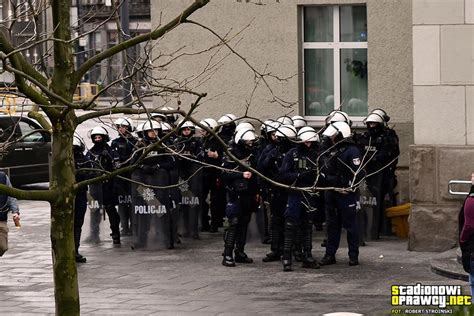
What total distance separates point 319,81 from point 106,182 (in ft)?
15.0

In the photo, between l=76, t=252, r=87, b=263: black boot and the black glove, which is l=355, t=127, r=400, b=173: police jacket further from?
l=76, t=252, r=87, b=263: black boot

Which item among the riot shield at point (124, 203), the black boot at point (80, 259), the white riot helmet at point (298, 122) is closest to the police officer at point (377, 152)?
the white riot helmet at point (298, 122)

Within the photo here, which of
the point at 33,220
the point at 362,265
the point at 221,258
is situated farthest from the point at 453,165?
the point at 33,220

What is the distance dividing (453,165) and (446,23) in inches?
77.7

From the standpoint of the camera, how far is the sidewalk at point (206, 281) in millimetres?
14195

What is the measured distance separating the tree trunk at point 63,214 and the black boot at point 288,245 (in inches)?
273

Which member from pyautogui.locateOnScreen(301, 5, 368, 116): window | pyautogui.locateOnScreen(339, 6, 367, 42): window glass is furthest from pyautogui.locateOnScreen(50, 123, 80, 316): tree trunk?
pyautogui.locateOnScreen(339, 6, 367, 42): window glass

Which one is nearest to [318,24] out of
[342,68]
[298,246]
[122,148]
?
[342,68]

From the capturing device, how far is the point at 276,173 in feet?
56.0

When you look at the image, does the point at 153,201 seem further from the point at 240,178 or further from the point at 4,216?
the point at 4,216

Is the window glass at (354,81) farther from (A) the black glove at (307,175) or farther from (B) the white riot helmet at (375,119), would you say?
(A) the black glove at (307,175)

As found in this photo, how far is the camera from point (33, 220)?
2375 cm

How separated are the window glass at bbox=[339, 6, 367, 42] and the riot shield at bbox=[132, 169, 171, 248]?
4735 millimetres

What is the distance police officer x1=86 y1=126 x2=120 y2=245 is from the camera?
19.2m
